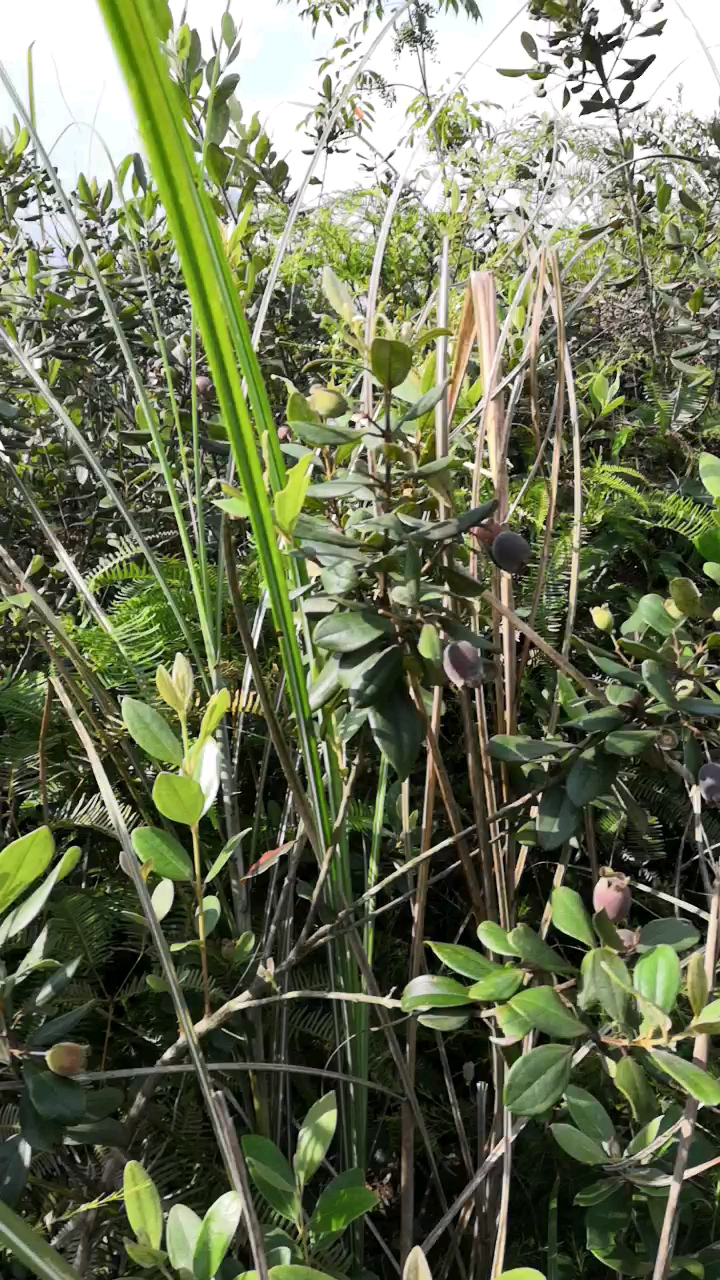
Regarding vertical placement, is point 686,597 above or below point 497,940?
above

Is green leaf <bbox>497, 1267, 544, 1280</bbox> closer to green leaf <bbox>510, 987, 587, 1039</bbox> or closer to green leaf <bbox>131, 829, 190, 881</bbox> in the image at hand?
green leaf <bbox>510, 987, 587, 1039</bbox>

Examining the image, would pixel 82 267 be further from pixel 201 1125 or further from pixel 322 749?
pixel 201 1125

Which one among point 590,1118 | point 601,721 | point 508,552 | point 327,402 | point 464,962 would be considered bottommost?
point 590,1118

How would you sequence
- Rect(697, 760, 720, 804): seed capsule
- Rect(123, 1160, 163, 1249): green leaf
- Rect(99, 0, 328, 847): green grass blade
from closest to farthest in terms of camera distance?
Rect(99, 0, 328, 847): green grass blade → Rect(123, 1160, 163, 1249): green leaf → Rect(697, 760, 720, 804): seed capsule

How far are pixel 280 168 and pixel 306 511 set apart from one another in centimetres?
72

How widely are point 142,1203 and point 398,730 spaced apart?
258 millimetres

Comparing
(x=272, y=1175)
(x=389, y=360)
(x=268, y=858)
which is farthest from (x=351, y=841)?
(x=389, y=360)

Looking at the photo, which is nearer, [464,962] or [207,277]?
[207,277]

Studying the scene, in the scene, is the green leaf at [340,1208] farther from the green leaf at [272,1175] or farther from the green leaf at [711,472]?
the green leaf at [711,472]

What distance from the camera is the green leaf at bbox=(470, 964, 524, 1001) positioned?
1.55 feet

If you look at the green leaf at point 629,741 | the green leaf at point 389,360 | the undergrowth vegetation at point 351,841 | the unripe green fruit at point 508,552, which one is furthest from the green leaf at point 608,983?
the green leaf at point 389,360

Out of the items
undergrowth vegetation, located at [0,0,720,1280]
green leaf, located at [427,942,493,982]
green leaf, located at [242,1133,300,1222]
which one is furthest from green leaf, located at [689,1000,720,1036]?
green leaf, located at [242,1133,300,1222]

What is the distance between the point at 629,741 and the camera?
51 centimetres

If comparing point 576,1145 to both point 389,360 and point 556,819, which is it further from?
point 389,360
